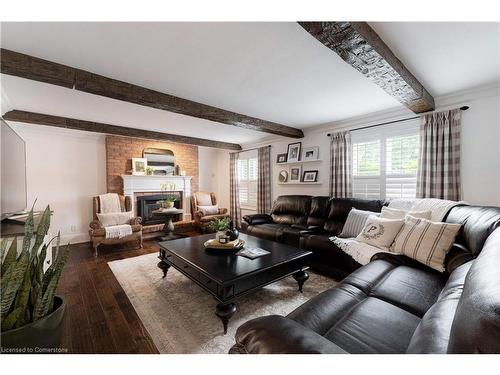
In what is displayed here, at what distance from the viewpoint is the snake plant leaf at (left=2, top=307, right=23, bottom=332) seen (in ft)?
3.23

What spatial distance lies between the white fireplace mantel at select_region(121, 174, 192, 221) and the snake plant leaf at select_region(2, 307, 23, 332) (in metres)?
4.19

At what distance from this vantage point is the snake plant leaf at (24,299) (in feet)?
3.38

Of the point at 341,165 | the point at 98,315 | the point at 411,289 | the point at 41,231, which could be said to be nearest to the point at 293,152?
the point at 341,165

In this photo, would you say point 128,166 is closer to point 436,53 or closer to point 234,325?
point 234,325

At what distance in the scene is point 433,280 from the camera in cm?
164

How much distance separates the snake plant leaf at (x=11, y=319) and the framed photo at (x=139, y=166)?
170 inches

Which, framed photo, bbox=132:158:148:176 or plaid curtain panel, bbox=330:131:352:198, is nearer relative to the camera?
plaid curtain panel, bbox=330:131:352:198

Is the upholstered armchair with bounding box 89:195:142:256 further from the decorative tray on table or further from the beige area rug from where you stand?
the decorative tray on table

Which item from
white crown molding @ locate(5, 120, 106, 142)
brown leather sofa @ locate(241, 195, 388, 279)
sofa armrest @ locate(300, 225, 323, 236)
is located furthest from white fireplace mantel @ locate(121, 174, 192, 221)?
sofa armrest @ locate(300, 225, 323, 236)

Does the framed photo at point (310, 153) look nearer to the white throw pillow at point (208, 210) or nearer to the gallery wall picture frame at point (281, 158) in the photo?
the gallery wall picture frame at point (281, 158)

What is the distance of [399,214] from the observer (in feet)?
8.21

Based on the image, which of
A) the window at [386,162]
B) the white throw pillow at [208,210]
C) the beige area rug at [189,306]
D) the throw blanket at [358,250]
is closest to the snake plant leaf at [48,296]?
the beige area rug at [189,306]
